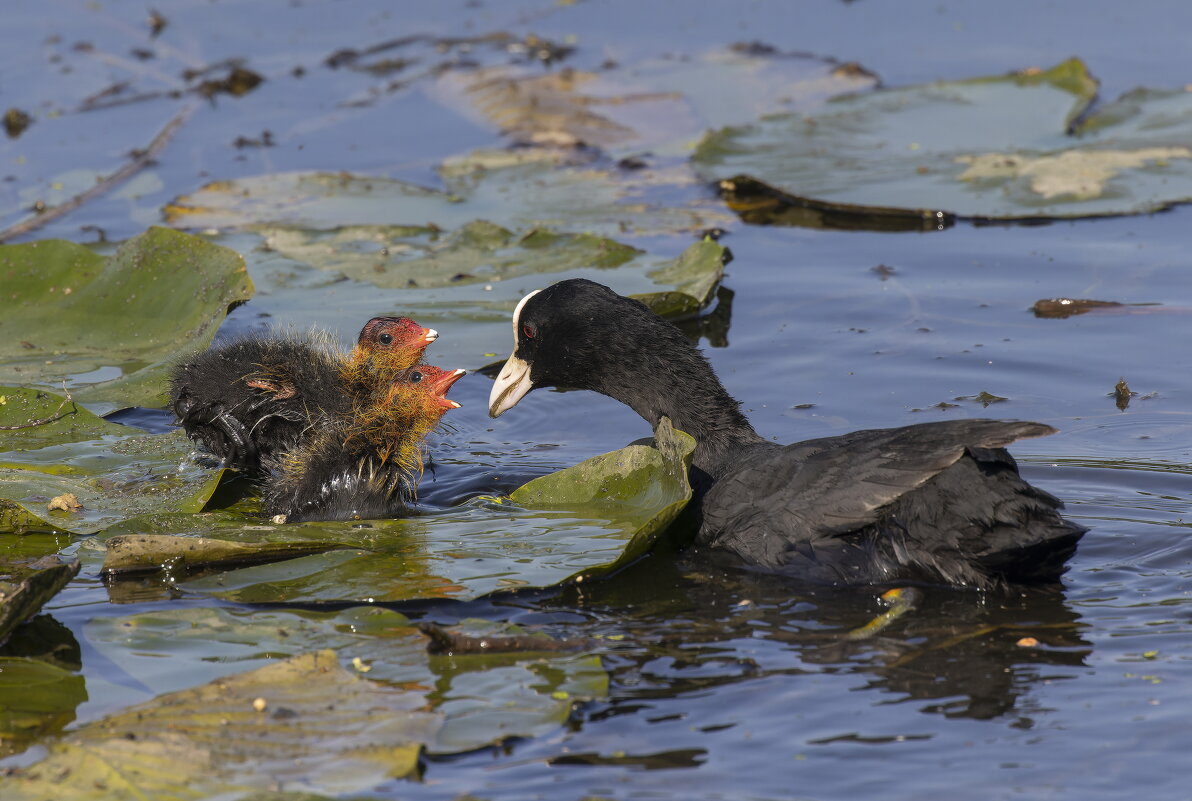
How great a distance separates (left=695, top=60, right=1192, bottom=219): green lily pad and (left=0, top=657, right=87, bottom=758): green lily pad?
176 inches

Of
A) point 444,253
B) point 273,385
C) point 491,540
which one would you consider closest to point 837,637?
point 491,540

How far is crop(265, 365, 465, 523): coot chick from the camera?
4.57m

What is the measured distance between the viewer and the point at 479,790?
2.95 meters

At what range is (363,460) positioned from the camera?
461cm

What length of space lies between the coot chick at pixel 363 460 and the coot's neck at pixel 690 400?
583 mm

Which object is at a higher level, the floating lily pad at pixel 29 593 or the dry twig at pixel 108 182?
the dry twig at pixel 108 182

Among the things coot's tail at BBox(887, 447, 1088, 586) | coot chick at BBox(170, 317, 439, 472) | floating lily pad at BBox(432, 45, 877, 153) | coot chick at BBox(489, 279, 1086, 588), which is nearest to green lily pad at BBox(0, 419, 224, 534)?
coot chick at BBox(170, 317, 439, 472)

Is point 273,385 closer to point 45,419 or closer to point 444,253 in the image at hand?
point 45,419

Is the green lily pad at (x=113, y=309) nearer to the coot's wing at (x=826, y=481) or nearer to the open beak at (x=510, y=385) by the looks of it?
the open beak at (x=510, y=385)

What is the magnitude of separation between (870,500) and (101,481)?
2.35 meters

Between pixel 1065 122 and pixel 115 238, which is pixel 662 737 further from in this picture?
pixel 1065 122

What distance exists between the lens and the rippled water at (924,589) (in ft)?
10.0

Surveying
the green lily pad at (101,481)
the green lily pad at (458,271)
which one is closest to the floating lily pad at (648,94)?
the green lily pad at (458,271)

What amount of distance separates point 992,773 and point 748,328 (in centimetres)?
336
